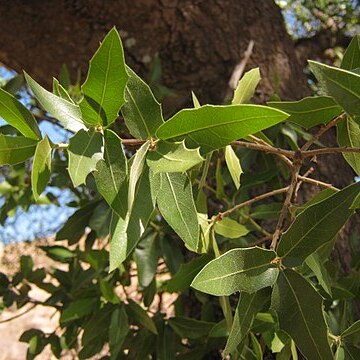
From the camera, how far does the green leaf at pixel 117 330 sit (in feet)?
3.20

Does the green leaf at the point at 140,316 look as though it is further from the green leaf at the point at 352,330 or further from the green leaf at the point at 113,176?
the green leaf at the point at 113,176

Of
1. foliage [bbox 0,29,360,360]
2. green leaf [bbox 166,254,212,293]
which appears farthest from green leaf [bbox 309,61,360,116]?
green leaf [bbox 166,254,212,293]

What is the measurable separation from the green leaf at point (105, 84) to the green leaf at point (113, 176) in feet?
0.08

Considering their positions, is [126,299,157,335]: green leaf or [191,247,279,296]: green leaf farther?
[126,299,157,335]: green leaf

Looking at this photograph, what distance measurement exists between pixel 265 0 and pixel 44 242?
1195mm

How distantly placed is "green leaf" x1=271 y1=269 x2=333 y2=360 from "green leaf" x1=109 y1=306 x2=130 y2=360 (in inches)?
17.9

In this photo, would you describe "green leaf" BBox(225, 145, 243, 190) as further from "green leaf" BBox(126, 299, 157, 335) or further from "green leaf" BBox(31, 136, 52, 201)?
"green leaf" BBox(126, 299, 157, 335)

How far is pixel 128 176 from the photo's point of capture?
0.54 m

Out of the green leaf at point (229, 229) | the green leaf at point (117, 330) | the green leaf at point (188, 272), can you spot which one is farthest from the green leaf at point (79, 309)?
the green leaf at point (229, 229)

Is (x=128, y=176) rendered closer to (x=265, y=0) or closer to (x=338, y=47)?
(x=265, y=0)

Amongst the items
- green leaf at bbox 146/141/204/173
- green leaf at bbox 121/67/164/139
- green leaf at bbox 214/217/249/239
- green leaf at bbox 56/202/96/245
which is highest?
green leaf at bbox 121/67/164/139

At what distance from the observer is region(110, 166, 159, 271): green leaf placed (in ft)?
1.77

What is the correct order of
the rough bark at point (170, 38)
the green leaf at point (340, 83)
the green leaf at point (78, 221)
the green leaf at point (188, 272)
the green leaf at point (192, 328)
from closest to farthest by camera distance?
1. the green leaf at point (340, 83)
2. the green leaf at point (188, 272)
3. the green leaf at point (192, 328)
4. the green leaf at point (78, 221)
5. the rough bark at point (170, 38)

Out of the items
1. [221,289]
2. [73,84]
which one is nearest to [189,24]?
[73,84]
